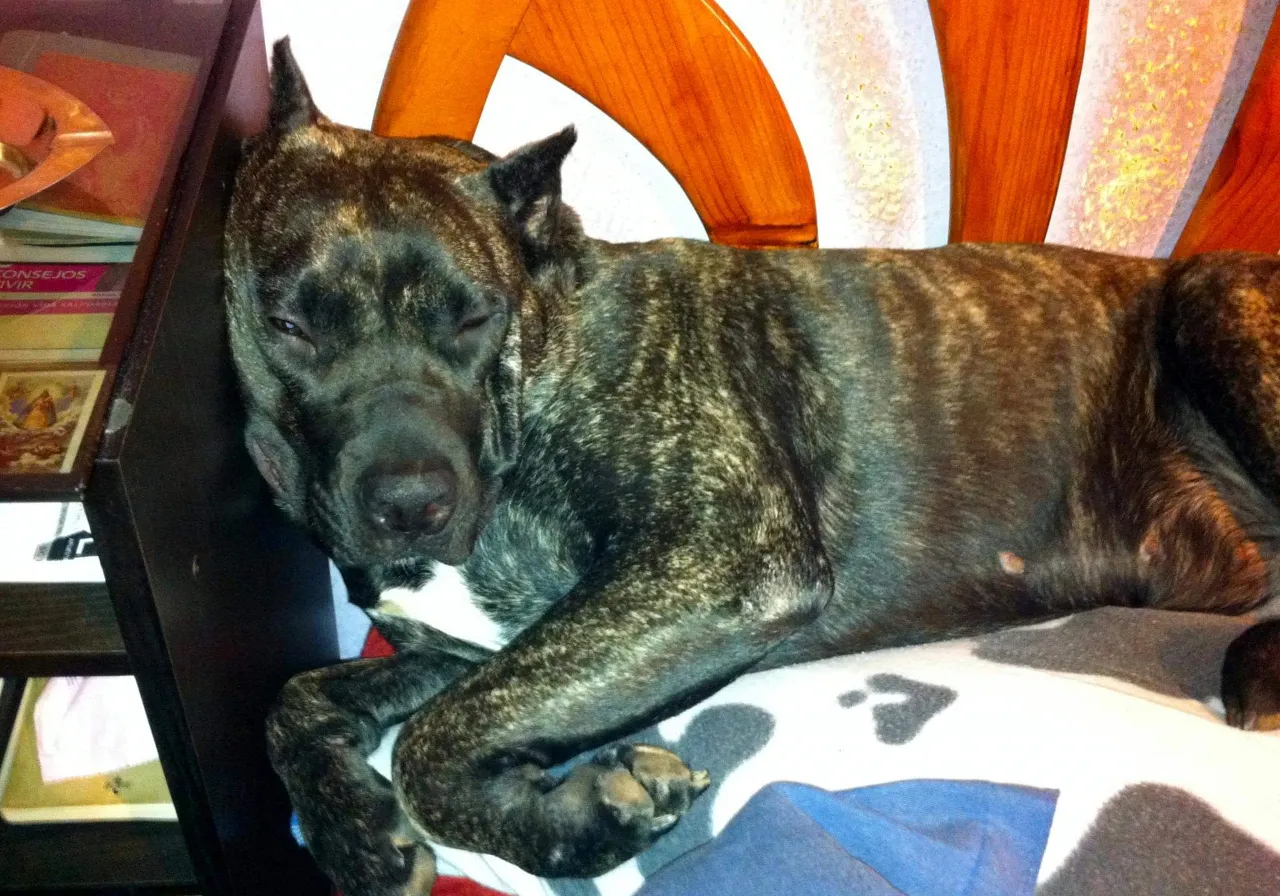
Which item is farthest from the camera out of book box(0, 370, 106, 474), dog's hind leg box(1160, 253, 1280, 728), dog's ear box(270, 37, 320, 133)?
dog's hind leg box(1160, 253, 1280, 728)

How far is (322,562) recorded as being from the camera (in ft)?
7.82

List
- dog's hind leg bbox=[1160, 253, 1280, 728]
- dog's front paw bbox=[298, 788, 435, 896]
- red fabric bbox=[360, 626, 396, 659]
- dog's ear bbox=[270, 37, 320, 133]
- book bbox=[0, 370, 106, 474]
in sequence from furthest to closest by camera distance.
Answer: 1. red fabric bbox=[360, 626, 396, 659]
2. dog's hind leg bbox=[1160, 253, 1280, 728]
3. dog's ear bbox=[270, 37, 320, 133]
4. dog's front paw bbox=[298, 788, 435, 896]
5. book bbox=[0, 370, 106, 474]

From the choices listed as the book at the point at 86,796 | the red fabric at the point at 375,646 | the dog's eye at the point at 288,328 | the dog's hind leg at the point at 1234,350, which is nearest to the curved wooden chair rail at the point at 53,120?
the dog's eye at the point at 288,328

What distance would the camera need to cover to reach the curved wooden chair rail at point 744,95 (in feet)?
6.91

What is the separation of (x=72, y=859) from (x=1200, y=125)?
9.52 feet

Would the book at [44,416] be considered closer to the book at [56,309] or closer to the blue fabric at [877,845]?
the book at [56,309]

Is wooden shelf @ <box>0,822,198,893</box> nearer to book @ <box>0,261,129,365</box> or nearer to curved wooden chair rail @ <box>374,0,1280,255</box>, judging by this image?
book @ <box>0,261,129,365</box>

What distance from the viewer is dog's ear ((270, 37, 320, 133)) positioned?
1.78m

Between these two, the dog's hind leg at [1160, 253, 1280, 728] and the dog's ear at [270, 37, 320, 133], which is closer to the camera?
the dog's ear at [270, 37, 320, 133]

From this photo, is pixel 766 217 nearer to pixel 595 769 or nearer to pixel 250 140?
pixel 250 140

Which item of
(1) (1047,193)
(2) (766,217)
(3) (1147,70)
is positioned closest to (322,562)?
(2) (766,217)

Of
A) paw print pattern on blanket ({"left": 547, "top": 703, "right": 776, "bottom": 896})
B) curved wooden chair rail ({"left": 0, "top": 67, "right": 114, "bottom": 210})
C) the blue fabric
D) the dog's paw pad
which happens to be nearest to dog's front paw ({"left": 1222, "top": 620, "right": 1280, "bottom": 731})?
the blue fabric

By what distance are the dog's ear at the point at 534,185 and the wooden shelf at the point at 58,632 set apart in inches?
35.6

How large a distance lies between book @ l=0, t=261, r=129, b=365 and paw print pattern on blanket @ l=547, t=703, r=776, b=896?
1.05m
